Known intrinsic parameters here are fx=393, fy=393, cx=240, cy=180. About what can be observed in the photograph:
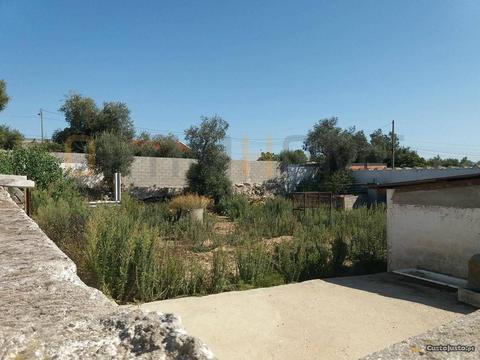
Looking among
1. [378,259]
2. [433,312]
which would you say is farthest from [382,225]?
[433,312]

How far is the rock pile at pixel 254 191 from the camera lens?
21611 mm

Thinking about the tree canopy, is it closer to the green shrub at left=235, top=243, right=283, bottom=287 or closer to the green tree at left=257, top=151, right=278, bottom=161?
the green tree at left=257, top=151, right=278, bottom=161

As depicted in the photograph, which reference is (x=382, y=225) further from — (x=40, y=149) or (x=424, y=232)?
(x=40, y=149)

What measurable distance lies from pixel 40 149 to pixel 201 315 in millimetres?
12424

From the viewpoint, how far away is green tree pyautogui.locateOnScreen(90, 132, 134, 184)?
1752 cm

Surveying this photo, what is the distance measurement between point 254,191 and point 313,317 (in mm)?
17519

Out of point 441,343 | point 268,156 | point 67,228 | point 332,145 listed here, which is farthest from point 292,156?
point 441,343

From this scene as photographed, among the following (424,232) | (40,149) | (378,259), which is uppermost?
(40,149)

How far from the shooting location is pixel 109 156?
687 inches

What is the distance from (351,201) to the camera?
19000mm

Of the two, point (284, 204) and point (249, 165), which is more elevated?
point (249, 165)

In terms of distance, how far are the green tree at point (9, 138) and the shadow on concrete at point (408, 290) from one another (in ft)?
76.6

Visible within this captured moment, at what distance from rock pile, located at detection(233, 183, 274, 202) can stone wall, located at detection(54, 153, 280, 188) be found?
0.24 m

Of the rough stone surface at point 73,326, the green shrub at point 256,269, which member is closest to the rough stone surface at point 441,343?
the rough stone surface at point 73,326
